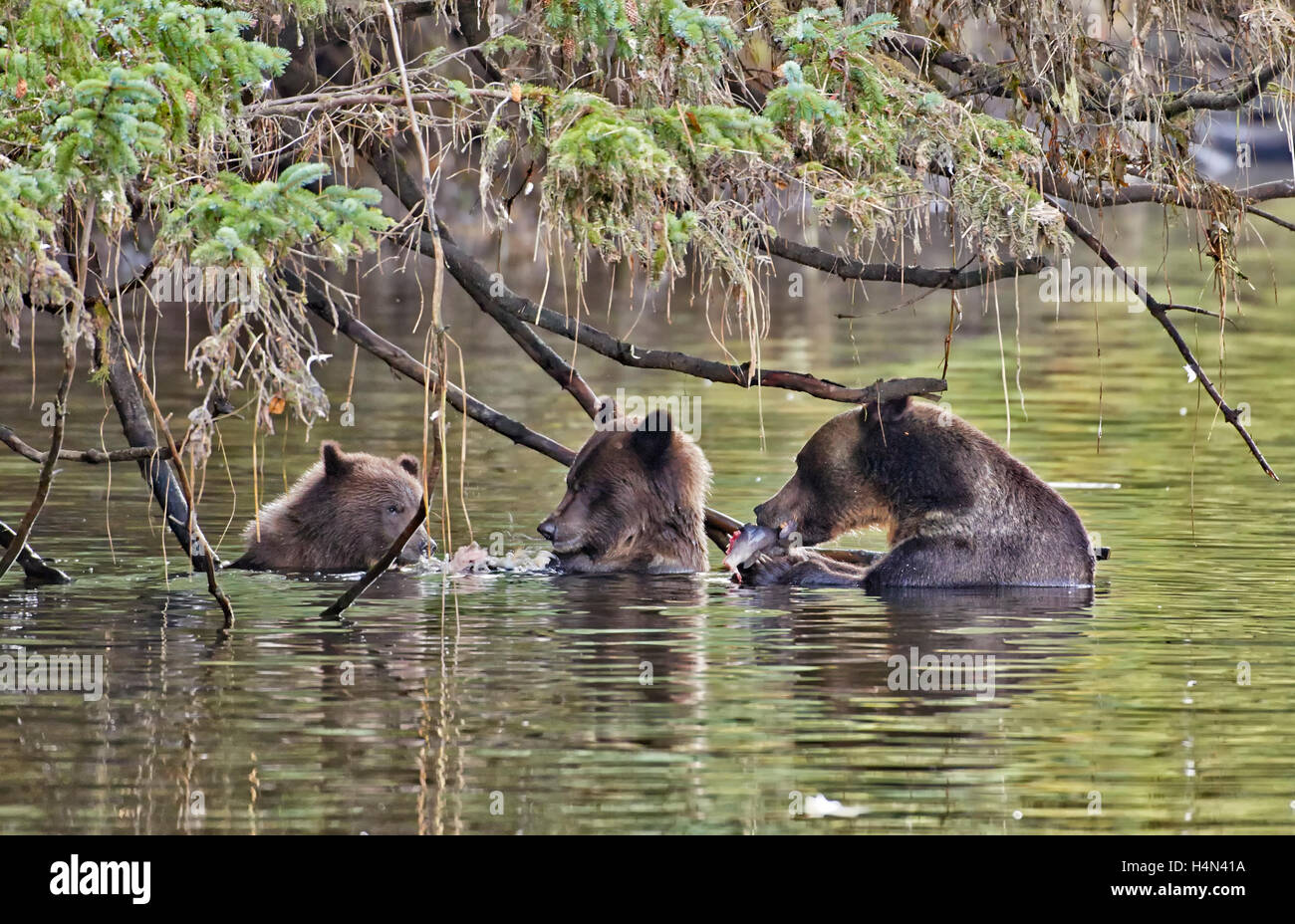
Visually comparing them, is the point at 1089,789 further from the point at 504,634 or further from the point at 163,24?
the point at 163,24

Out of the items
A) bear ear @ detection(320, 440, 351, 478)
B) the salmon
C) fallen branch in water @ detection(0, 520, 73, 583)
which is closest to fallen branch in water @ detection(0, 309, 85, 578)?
fallen branch in water @ detection(0, 520, 73, 583)

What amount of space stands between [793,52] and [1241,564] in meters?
4.82

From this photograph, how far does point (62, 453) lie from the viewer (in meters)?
11.1

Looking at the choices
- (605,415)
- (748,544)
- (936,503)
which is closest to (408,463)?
(605,415)

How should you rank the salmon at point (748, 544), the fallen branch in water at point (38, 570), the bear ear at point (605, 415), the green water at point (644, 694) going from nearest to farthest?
the green water at point (644, 694)
the fallen branch in water at point (38, 570)
the salmon at point (748, 544)
the bear ear at point (605, 415)

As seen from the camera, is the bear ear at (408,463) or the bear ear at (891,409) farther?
the bear ear at (408,463)

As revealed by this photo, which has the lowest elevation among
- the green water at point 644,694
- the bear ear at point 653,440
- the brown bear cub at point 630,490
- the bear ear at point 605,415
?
the green water at point 644,694
